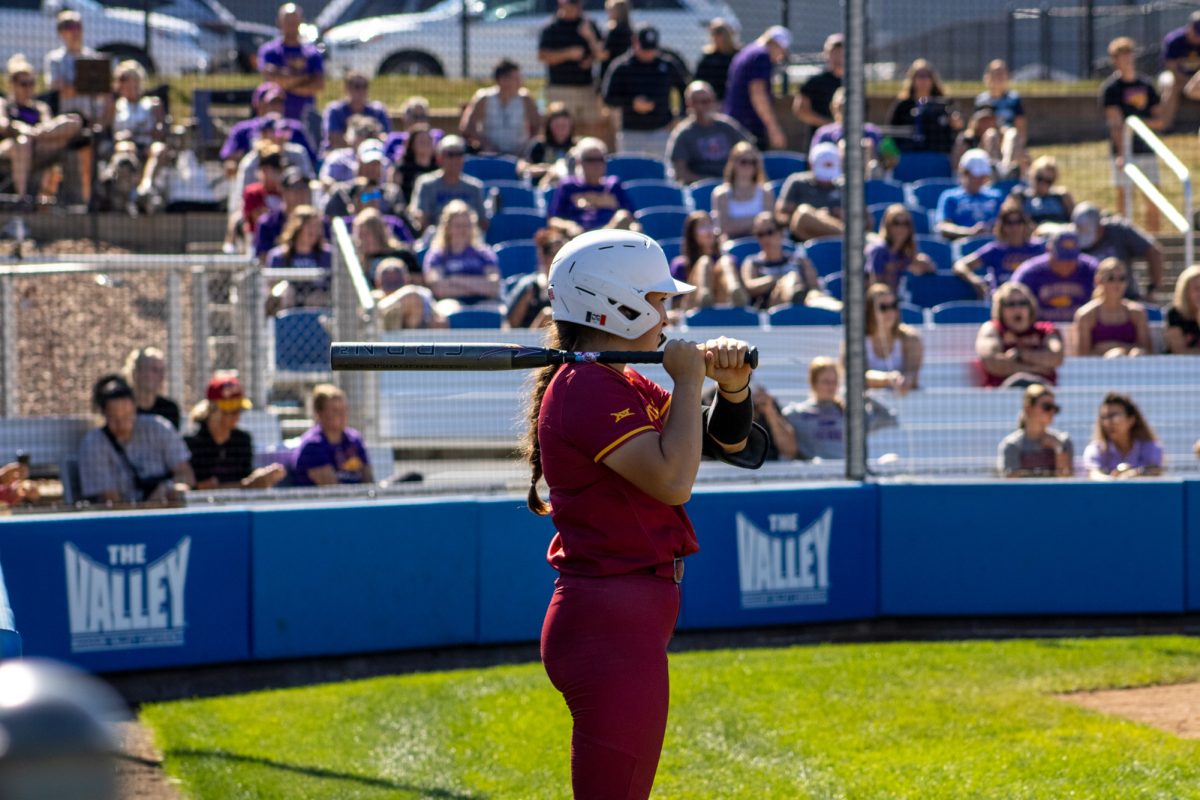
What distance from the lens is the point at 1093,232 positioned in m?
11.8

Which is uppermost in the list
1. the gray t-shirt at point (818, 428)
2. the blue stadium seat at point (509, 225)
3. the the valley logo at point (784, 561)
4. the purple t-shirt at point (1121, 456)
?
the blue stadium seat at point (509, 225)

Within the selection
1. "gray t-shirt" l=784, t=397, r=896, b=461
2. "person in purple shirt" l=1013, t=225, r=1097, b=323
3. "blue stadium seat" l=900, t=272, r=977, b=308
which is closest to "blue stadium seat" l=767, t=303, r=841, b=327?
"blue stadium seat" l=900, t=272, r=977, b=308

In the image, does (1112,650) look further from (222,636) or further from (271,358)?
(271,358)

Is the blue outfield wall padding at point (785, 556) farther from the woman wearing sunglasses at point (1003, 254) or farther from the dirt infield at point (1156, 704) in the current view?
the woman wearing sunglasses at point (1003, 254)

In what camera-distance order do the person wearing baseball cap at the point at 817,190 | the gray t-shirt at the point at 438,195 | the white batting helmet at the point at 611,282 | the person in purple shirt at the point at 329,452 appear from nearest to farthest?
the white batting helmet at the point at 611,282
the person in purple shirt at the point at 329,452
the gray t-shirt at the point at 438,195
the person wearing baseball cap at the point at 817,190

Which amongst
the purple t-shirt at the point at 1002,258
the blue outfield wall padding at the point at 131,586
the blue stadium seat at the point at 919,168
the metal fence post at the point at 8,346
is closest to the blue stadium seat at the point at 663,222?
the purple t-shirt at the point at 1002,258

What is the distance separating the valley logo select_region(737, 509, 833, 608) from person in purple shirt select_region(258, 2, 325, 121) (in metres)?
6.15

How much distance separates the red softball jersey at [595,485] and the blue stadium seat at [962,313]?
764cm

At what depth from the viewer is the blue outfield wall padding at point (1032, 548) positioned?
27.6 feet

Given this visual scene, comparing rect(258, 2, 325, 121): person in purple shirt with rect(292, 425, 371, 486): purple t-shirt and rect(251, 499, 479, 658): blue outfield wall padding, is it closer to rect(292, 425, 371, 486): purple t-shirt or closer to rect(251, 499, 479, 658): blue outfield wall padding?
rect(292, 425, 371, 486): purple t-shirt

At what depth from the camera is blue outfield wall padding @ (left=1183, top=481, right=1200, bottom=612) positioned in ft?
27.8

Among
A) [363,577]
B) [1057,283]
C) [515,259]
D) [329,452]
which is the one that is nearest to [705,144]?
[515,259]

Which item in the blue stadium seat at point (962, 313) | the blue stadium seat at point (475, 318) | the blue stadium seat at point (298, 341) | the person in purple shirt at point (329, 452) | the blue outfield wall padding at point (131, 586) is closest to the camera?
the blue outfield wall padding at point (131, 586)

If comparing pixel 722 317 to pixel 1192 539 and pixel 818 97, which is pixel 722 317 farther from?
pixel 818 97
